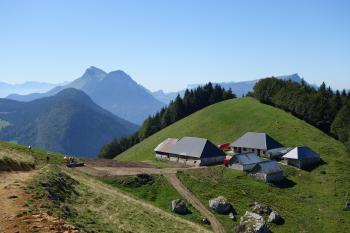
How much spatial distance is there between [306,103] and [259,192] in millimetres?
63812

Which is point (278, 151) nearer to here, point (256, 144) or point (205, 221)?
point (256, 144)

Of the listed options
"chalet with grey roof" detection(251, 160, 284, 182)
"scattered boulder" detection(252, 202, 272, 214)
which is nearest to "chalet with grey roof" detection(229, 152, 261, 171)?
"chalet with grey roof" detection(251, 160, 284, 182)

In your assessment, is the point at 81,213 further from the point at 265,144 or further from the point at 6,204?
the point at 265,144

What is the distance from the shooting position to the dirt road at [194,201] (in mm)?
65031

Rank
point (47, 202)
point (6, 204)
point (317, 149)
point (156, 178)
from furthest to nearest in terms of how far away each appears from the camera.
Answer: point (317, 149) → point (156, 178) → point (47, 202) → point (6, 204)

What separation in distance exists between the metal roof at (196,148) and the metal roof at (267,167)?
13049 millimetres

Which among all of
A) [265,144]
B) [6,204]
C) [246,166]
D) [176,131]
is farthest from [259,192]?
[176,131]

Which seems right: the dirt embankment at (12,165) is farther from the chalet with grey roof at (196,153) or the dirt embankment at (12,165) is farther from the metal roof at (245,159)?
the metal roof at (245,159)

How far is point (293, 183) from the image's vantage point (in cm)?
8794

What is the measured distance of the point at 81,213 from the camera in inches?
1630

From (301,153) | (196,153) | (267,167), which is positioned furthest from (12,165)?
(301,153)

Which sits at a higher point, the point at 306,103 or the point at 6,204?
the point at 306,103

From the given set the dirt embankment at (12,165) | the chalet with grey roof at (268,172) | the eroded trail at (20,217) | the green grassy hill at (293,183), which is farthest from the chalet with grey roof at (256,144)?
the eroded trail at (20,217)

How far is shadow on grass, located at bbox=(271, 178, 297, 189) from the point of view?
85.7 m
